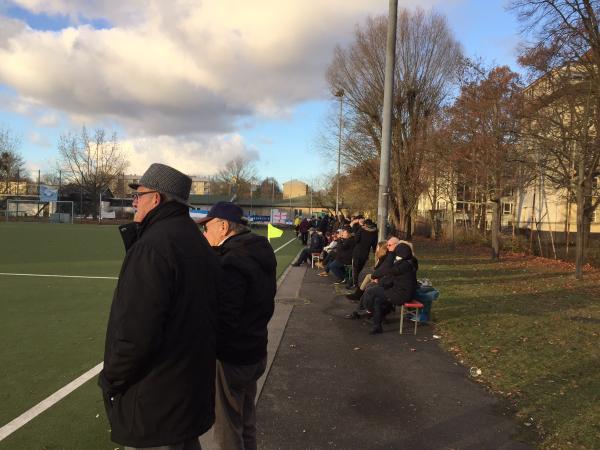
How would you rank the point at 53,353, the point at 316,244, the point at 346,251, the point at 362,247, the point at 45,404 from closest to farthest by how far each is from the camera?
1. the point at 45,404
2. the point at 53,353
3. the point at 362,247
4. the point at 346,251
5. the point at 316,244

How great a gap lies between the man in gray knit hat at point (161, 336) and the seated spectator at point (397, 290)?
217 inches

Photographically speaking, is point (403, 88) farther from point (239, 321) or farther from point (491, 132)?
point (239, 321)

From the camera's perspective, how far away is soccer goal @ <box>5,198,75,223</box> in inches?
2184

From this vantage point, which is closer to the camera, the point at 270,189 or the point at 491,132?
the point at 491,132

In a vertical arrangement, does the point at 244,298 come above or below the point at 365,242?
above

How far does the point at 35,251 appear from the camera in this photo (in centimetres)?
1911

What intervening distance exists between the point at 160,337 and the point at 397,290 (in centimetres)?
586

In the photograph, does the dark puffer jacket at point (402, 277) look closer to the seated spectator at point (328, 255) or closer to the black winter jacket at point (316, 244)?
the seated spectator at point (328, 255)

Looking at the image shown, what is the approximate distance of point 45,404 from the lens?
445 cm

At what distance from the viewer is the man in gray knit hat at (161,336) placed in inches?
80.0

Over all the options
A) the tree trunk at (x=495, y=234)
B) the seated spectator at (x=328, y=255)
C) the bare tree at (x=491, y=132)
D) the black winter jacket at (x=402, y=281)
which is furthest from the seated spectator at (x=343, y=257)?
the tree trunk at (x=495, y=234)

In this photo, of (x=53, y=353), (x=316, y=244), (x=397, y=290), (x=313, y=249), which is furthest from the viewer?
(x=316, y=244)

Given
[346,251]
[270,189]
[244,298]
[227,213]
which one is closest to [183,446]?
[244,298]

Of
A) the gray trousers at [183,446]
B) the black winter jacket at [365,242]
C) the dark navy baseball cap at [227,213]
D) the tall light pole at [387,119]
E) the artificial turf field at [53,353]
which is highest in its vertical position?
the tall light pole at [387,119]
